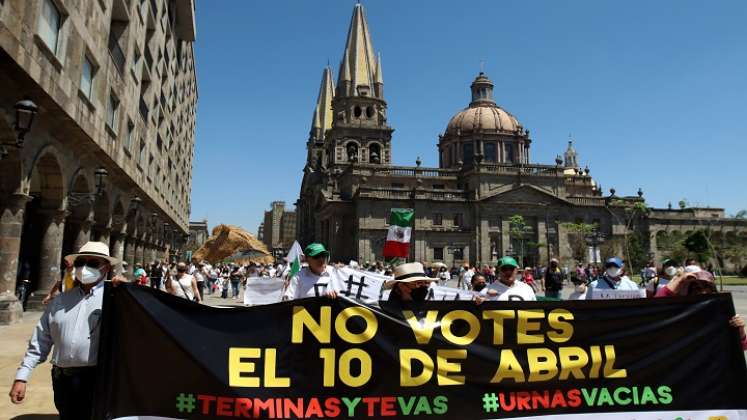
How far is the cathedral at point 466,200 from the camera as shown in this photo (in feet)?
192

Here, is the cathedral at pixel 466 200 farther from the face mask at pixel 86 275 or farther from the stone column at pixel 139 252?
the face mask at pixel 86 275

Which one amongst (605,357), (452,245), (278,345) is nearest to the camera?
(278,345)

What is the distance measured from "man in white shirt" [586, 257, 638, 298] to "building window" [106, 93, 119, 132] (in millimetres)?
→ 16173

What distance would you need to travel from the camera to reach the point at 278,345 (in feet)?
15.4

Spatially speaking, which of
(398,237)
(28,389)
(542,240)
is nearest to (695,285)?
(28,389)

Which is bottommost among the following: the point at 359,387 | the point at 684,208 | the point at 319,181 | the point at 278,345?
the point at 359,387

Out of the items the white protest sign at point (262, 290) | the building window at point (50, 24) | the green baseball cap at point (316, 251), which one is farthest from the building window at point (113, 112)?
the green baseball cap at point (316, 251)

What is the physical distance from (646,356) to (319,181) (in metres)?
73.7

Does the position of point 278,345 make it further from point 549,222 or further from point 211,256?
point 211,256

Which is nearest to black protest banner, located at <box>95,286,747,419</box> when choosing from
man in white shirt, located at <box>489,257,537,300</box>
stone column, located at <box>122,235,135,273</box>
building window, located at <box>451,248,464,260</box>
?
man in white shirt, located at <box>489,257,537,300</box>

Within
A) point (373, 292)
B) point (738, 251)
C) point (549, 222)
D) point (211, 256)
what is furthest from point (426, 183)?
point (373, 292)

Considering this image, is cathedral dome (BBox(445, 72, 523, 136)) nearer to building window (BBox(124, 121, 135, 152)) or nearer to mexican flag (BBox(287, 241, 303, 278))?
building window (BBox(124, 121, 135, 152))

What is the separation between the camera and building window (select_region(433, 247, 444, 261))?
192 feet

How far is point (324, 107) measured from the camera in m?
91.3
